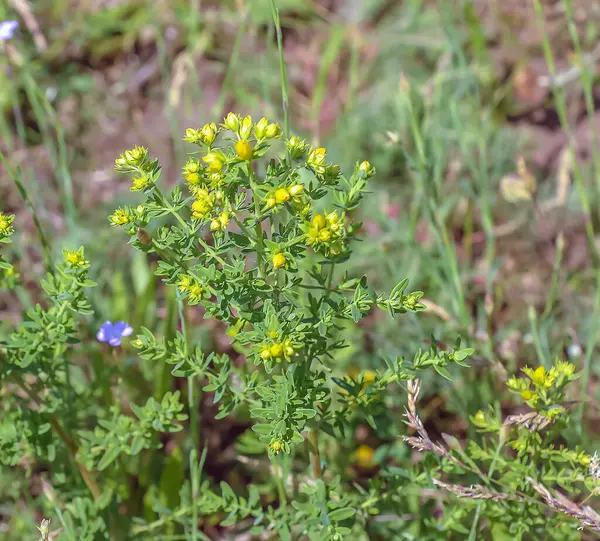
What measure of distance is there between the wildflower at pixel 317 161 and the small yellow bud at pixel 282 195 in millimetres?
101

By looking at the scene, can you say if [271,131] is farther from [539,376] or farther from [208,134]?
[539,376]

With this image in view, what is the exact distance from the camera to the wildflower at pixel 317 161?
131cm

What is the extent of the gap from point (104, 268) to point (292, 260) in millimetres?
1600

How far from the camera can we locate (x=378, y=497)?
1.60 m

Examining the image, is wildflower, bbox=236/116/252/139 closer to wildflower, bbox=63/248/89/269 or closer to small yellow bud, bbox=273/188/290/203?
small yellow bud, bbox=273/188/290/203

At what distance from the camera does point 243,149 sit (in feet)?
4.07

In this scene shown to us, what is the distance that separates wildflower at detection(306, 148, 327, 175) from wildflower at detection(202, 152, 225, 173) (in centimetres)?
17

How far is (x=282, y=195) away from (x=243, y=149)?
110 millimetres

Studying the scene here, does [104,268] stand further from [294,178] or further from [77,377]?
[294,178]

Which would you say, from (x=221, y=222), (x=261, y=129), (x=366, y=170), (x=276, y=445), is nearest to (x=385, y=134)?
(x=366, y=170)

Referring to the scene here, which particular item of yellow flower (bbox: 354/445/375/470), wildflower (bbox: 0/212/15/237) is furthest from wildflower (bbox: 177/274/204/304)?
yellow flower (bbox: 354/445/375/470)

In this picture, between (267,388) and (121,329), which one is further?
(121,329)

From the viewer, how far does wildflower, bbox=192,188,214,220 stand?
1255 millimetres

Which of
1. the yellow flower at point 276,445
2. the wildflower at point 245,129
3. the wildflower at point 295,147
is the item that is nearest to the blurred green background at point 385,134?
the wildflower at point 295,147
